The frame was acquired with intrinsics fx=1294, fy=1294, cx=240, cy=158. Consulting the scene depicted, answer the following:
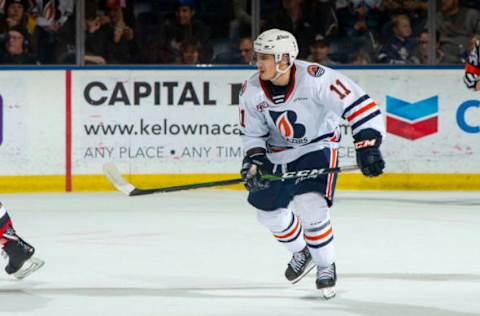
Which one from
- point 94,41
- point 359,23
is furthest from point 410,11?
point 94,41

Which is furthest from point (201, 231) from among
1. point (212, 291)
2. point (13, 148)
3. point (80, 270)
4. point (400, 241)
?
point (13, 148)

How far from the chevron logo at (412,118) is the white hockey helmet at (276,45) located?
5.02m

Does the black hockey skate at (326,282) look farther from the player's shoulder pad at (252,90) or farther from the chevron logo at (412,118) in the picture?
the chevron logo at (412,118)

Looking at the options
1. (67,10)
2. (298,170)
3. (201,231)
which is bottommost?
(201,231)

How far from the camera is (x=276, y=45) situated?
5.08 metres

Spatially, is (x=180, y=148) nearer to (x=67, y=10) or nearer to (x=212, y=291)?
(x=67, y=10)

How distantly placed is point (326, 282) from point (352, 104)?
2.29 ft

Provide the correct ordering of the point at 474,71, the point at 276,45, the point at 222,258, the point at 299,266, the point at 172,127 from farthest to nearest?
the point at 172,127 < the point at 474,71 < the point at 222,258 < the point at 299,266 < the point at 276,45

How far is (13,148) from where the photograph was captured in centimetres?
987

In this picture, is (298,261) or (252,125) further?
(298,261)

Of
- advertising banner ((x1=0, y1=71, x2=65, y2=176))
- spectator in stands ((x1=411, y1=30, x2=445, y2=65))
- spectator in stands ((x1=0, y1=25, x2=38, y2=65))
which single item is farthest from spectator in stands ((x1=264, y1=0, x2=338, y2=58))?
spectator in stands ((x1=0, y1=25, x2=38, y2=65))

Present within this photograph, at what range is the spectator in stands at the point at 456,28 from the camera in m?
10.1

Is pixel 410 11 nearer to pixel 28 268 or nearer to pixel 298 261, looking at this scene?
pixel 298 261

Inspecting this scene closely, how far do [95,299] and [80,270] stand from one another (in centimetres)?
88
